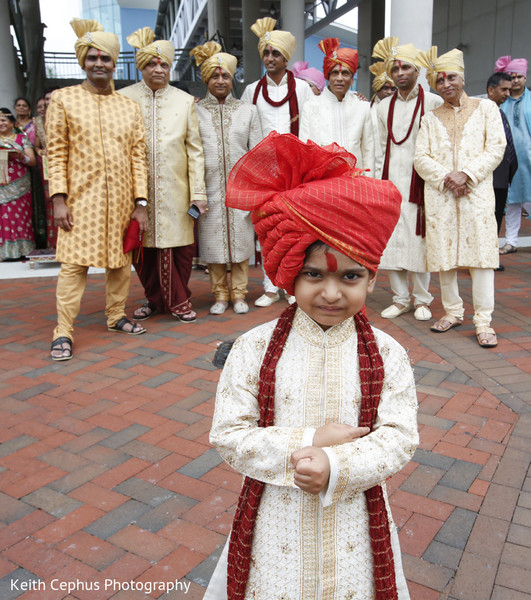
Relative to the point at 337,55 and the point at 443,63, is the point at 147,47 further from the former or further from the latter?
the point at 443,63

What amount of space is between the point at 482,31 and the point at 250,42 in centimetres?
595

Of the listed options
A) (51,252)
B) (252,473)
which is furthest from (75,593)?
(51,252)

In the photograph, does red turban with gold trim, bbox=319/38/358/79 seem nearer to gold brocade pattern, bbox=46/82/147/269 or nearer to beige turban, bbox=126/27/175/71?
beige turban, bbox=126/27/175/71

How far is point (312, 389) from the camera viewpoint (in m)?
1.49

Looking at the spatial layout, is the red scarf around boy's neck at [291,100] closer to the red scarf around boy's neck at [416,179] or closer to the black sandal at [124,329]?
the red scarf around boy's neck at [416,179]

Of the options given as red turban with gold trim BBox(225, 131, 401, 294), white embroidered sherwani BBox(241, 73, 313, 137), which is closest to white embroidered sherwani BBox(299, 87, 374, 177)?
white embroidered sherwani BBox(241, 73, 313, 137)

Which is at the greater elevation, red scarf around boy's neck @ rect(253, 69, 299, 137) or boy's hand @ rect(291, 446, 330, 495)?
red scarf around boy's neck @ rect(253, 69, 299, 137)

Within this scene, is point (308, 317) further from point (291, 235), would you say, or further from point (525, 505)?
point (525, 505)

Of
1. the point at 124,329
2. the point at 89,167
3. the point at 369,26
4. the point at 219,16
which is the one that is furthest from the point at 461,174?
the point at 219,16

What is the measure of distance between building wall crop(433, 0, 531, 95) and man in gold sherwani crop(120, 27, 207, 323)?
34.5 ft

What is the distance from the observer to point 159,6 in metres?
48.5

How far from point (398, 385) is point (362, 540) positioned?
40cm

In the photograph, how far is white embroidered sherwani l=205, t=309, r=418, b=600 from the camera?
1.45 meters

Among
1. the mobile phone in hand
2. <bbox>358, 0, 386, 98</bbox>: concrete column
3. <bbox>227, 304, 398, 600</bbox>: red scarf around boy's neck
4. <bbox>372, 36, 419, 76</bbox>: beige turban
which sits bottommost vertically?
<bbox>227, 304, 398, 600</bbox>: red scarf around boy's neck
